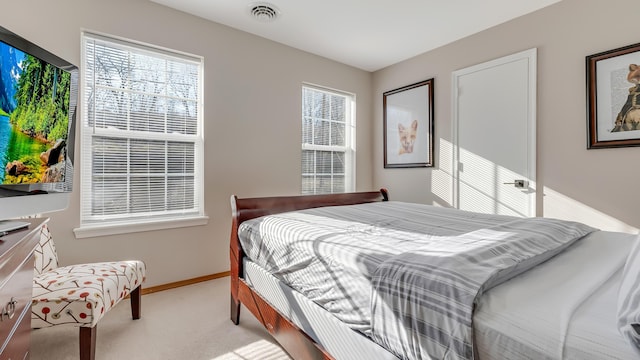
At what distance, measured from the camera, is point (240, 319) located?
2.14 metres

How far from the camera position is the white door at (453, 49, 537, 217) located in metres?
2.79

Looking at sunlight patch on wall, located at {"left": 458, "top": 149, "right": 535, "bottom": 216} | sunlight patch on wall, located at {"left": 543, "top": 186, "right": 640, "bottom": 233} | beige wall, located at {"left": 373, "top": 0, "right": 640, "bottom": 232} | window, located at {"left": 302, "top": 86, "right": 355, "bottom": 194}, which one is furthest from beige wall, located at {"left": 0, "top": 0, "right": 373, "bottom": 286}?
sunlight patch on wall, located at {"left": 543, "top": 186, "right": 640, "bottom": 233}

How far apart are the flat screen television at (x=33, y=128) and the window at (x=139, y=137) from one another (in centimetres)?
102

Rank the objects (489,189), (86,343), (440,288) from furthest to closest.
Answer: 1. (489,189)
2. (86,343)
3. (440,288)

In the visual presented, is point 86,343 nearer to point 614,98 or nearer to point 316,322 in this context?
point 316,322

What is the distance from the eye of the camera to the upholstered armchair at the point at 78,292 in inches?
59.1

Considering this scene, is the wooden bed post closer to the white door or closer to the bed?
the bed

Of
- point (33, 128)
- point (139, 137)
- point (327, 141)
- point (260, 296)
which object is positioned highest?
point (327, 141)

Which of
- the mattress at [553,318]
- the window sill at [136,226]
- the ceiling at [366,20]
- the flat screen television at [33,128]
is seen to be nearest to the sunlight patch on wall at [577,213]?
the ceiling at [366,20]

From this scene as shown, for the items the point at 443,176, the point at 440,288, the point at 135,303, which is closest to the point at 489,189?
the point at 443,176

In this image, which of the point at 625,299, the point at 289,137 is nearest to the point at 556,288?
the point at 625,299

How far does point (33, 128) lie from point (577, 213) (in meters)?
3.54

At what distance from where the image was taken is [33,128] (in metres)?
1.21

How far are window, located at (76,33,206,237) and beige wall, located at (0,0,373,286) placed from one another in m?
0.11
